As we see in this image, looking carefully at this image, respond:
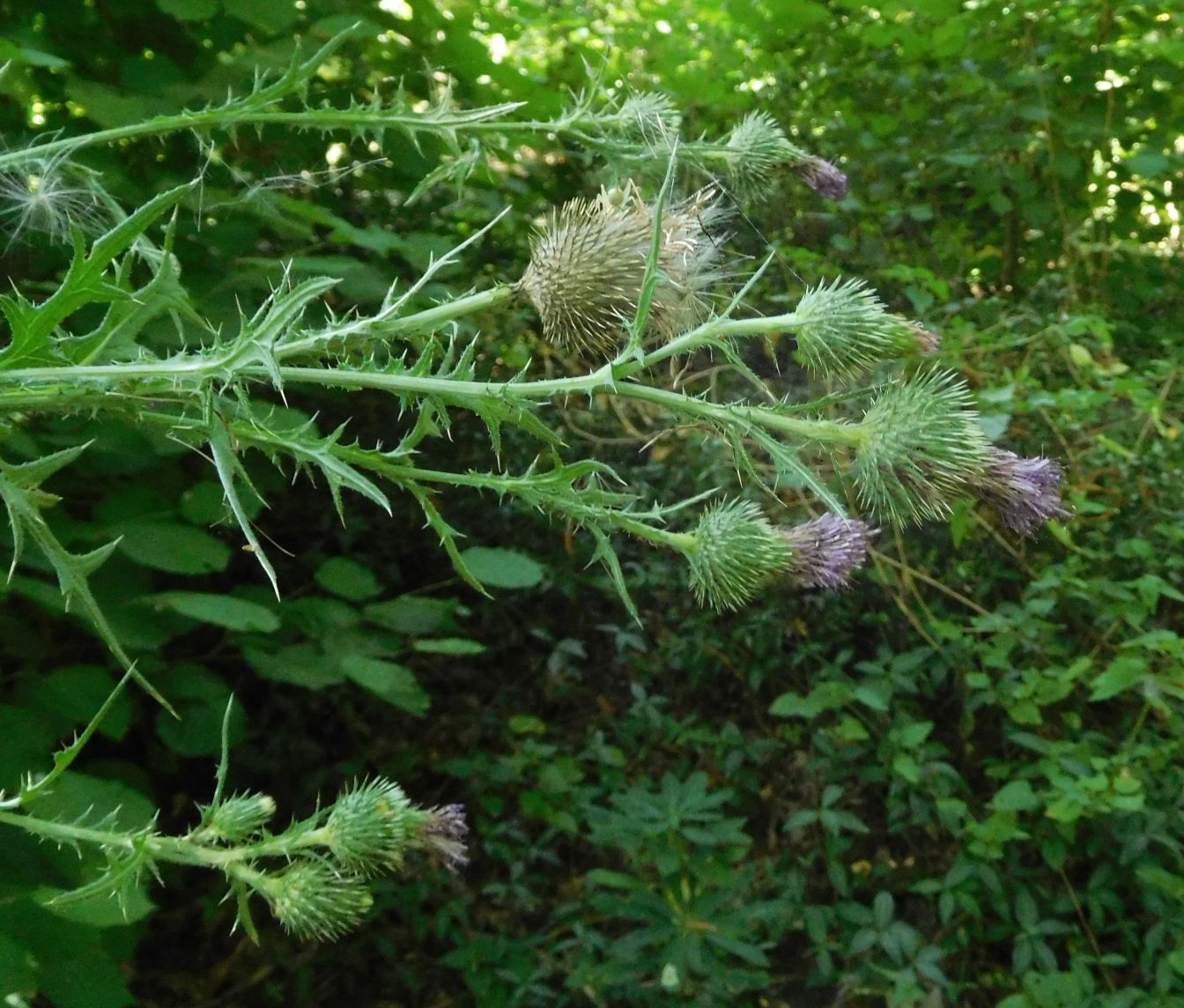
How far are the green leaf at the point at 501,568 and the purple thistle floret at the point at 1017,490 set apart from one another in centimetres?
121

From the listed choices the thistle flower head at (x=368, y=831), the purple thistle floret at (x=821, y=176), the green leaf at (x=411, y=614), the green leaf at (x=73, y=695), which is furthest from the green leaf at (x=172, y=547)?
the purple thistle floret at (x=821, y=176)

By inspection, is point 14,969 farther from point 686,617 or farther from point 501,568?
point 686,617

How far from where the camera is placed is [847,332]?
1162 millimetres

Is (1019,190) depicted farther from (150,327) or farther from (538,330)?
(150,327)

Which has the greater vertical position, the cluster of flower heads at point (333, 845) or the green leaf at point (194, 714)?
the cluster of flower heads at point (333, 845)

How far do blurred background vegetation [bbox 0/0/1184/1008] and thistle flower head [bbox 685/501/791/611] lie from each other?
58cm

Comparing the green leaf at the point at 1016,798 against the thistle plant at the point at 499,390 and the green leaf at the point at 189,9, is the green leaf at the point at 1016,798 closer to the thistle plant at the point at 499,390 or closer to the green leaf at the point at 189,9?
the thistle plant at the point at 499,390

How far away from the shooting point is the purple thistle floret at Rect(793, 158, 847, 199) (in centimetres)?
161

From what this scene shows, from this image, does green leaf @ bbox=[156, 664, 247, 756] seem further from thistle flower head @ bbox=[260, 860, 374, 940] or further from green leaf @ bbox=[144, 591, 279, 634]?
thistle flower head @ bbox=[260, 860, 374, 940]

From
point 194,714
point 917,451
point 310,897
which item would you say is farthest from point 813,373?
point 194,714

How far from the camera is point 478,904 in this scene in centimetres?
266

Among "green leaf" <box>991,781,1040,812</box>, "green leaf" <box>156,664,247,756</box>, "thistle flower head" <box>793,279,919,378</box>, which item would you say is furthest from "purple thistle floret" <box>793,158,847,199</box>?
"green leaf" <box>156,664,247,756</box>

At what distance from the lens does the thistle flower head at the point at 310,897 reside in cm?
125

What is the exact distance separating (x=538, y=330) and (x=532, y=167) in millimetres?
455
